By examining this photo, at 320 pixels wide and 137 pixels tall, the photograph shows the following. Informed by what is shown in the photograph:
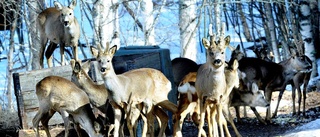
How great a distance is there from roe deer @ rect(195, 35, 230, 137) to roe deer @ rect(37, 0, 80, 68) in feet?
6.47

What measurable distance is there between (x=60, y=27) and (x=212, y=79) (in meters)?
2.63

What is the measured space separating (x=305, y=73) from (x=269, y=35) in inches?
242

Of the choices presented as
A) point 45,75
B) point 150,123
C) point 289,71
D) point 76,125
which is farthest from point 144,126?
point 289,71

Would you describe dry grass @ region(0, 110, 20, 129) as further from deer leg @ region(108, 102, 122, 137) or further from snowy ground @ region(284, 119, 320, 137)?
snowy ground @ region(284, 119, 320, 137)

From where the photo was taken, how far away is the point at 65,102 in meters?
10.2

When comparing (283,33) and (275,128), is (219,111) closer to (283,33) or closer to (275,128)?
(275,128)

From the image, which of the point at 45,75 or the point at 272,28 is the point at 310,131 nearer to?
the point at 45,75

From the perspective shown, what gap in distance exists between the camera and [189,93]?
10.6 m

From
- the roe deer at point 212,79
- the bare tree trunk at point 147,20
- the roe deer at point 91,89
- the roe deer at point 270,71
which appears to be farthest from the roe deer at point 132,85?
the bare tree trunk at point 147,20

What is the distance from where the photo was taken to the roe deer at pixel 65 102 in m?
10.1

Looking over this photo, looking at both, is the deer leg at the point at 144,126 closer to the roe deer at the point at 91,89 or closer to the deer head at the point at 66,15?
the roe deer at the point at 91,89

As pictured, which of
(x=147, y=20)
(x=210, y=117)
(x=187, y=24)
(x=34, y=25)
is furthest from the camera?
(x=147, y=20)

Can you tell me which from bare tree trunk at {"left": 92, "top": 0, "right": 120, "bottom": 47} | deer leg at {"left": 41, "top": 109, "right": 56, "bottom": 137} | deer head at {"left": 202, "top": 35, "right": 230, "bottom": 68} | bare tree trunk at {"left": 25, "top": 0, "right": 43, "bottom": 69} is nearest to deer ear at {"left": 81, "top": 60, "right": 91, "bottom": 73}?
deer leg at {"left": 41, "top": 109, "right": 56, "bottom": 137}

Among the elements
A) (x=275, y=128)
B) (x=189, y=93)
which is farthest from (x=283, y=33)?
(x=189, y=93)
